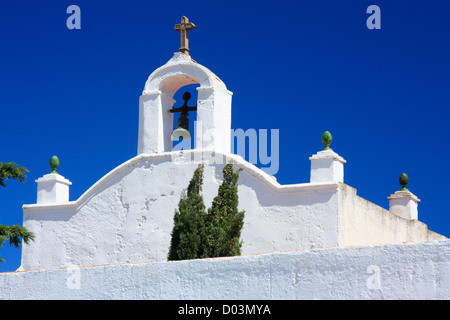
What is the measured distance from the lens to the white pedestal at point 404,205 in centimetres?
1933

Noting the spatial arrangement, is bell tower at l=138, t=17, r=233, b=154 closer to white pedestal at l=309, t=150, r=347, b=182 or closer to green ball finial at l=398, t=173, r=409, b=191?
white pedestal at l=309, t=150, r=347, b=182

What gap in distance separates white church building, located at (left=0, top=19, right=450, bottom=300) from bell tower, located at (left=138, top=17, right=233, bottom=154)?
18 millimetres

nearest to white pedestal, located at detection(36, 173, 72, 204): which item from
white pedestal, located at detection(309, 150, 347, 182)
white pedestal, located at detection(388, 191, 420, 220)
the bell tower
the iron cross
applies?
the bell tower

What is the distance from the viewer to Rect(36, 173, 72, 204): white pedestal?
1791 cm

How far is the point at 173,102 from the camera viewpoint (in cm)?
1762

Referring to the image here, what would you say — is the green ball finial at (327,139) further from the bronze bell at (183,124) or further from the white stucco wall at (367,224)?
the bronze bell at (183,124)

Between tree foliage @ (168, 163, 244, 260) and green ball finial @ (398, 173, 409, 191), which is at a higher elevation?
green ball finial @ (398, 173, 409, 191)

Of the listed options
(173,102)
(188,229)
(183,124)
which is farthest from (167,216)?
(173,102)

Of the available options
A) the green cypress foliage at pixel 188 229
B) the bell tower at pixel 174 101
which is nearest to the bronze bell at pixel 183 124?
the bell tower at pixel 174 101

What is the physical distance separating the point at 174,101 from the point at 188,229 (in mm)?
3571

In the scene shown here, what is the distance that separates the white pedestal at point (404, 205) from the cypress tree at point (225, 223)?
4752 mm
